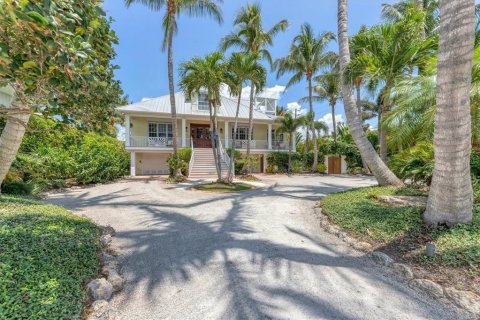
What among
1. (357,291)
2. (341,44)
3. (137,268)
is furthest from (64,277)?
(341,44)

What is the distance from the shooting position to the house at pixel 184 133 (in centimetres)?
1803

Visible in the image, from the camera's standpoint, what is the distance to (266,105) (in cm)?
2831

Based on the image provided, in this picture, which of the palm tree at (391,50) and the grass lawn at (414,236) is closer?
the grass lawn at (414,236)

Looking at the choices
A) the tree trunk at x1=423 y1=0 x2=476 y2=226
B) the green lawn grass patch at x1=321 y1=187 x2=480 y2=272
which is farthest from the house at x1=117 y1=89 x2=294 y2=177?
the tree trunk at x1=423 y1=0 x2=476 y2=226

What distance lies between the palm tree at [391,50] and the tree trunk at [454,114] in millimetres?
3229

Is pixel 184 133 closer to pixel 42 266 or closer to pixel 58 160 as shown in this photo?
pixel 58 160

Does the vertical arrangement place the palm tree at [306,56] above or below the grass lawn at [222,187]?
above

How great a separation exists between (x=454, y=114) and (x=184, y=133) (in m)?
17.5

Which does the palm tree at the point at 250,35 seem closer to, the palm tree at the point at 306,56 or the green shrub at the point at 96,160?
the palm tree at the point at 306,56

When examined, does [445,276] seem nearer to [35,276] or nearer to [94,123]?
[35,276]

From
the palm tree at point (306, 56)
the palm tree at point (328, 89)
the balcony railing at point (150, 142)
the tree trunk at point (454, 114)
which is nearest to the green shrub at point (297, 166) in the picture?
the palm tree at point (328, 89)

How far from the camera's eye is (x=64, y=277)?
283 centimetres

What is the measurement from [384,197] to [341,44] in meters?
5.26

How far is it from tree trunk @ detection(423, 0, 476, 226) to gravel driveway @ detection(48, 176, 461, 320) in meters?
1.92
